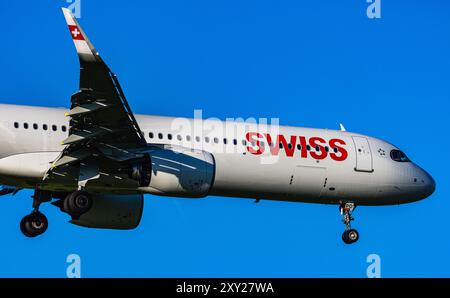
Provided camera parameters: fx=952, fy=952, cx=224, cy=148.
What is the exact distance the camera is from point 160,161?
2820 cm

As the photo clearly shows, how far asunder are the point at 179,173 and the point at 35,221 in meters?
5.61

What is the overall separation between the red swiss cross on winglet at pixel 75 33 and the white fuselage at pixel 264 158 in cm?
521

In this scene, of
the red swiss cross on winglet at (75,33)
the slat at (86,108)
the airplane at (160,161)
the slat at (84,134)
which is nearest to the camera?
the red swiss cross on winglet at (75,33)

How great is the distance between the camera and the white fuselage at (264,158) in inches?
1109

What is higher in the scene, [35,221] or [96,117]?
[96,117]

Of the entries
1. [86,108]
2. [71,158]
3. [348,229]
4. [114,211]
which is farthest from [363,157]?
[86,108]

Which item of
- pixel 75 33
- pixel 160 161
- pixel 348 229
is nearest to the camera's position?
pixel 75 33

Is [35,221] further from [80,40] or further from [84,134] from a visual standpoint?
[80,40]

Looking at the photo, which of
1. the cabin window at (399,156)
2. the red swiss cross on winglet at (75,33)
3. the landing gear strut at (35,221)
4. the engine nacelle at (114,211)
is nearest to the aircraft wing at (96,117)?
the red swiss cross on winglet at (75,33)

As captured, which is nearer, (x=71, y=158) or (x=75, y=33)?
(x=75, y=33)

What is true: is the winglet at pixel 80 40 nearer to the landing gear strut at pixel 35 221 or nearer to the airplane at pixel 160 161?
the airplane at pixel 160 161

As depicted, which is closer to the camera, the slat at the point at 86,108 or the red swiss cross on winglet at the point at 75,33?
the red swiss cross on winglet at the point at 75,33

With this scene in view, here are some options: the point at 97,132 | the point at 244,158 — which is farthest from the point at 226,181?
the point at 97,132

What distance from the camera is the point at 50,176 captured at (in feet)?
93.4
